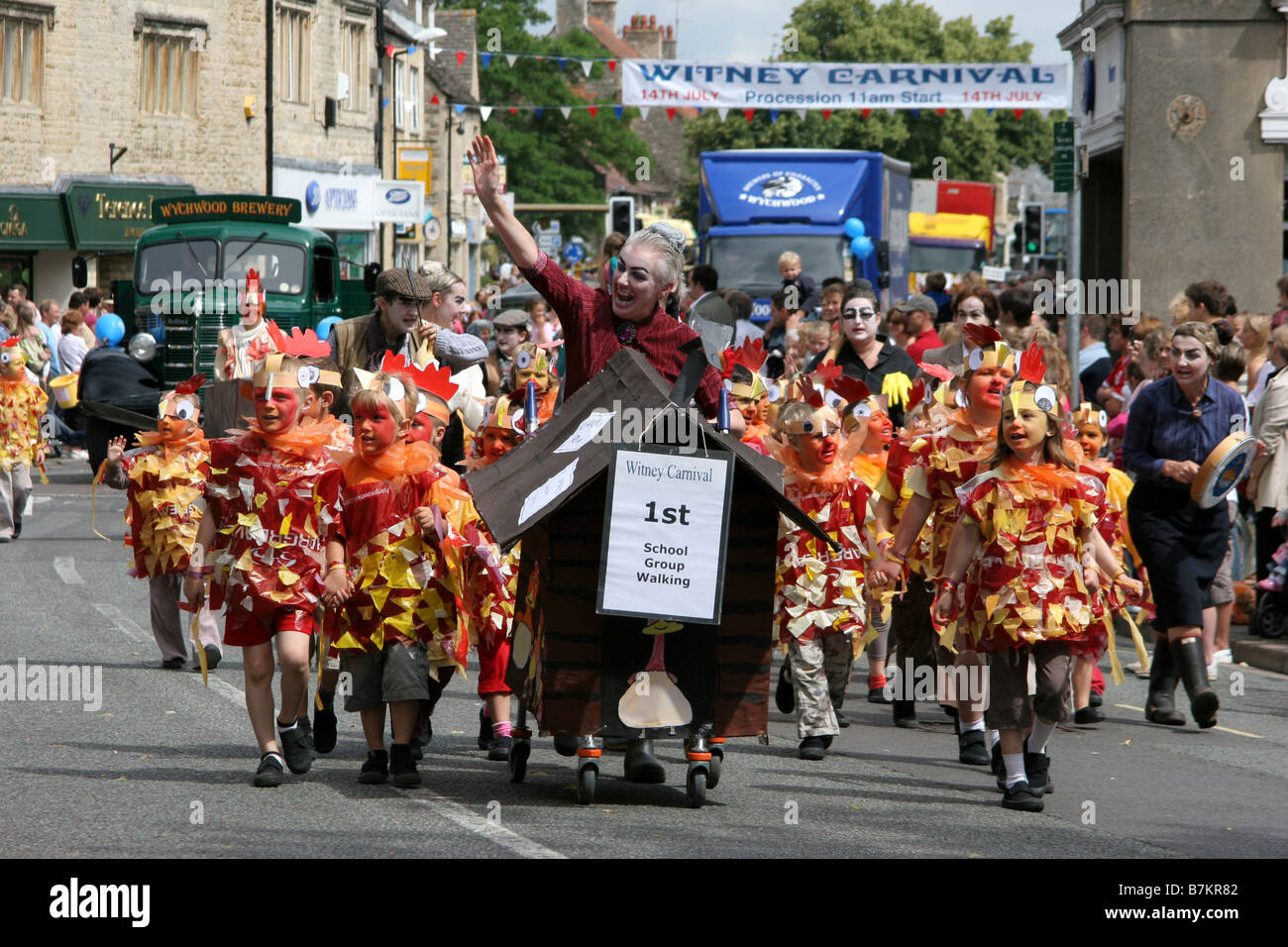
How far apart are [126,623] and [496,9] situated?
62.5 metres

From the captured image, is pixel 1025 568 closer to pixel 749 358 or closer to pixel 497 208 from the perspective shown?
pixel 497 208

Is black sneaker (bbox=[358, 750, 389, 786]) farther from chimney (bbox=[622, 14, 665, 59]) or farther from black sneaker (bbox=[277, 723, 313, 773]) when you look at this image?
chimney (bbox=[622, 14, 665, 59])

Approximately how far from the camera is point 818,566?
8602mm

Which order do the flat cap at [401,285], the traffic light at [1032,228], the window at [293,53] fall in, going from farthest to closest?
the window at [293,53] < the traffic light at [1032,228] < the flat cap at [401,285]

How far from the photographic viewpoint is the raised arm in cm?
691

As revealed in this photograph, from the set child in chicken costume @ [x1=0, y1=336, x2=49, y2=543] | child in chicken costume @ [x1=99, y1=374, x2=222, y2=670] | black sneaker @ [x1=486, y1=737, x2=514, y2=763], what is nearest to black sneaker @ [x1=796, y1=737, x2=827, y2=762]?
black sneaker @ [x1=486, y1=737, x2=514, y2=763]

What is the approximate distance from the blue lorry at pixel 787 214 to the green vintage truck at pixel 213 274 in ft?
15.7

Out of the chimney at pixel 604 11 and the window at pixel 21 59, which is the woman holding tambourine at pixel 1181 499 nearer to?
the window at pixel 21 59

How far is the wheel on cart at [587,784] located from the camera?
23.6 ft

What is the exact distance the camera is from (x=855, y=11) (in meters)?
77.3

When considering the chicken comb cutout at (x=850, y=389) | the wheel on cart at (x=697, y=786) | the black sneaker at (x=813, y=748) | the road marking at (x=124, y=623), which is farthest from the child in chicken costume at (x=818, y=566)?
the road marking at (x=124, y=623)

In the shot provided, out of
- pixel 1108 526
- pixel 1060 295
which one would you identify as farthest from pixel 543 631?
pixel 1060 295

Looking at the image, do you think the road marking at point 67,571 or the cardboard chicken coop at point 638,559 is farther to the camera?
the road marking at point 67,571

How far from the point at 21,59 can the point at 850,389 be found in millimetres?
30619
